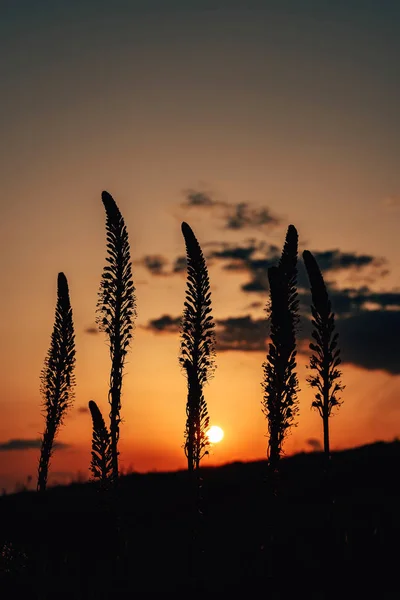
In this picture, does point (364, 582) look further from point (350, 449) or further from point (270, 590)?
point (350, 449)

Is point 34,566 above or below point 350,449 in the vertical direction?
below

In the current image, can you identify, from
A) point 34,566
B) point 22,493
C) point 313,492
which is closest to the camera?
point 34,566

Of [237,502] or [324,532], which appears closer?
[324,532]

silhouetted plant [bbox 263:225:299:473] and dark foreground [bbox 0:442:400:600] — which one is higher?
silhouetted plant [bbox 263:225:299:473]

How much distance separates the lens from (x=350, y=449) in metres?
59.6

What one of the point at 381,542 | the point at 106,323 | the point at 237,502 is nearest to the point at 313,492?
the point at 237,502

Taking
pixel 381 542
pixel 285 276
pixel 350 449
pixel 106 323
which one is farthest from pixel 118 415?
pixel 350 449

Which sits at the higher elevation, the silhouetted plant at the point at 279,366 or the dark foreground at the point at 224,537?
the silhouetted plant at the point at 279,366

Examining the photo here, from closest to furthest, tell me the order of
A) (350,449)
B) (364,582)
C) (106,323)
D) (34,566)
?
1. (364,582)
2. (34,566)
3. (106,323)
4. (350,449)

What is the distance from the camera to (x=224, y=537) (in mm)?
40500

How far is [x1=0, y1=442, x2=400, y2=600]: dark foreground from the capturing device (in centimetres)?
3130

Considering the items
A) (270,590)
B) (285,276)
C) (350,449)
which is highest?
(285,276)

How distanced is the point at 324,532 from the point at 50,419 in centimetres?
1970

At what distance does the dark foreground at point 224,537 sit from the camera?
103 ft
